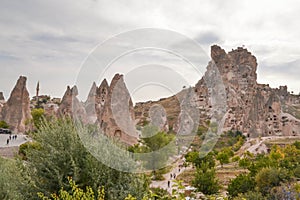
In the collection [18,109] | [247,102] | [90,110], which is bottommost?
[90,110]

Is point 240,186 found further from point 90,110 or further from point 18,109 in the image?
point 18,109

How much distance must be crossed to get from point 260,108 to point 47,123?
5301 cm

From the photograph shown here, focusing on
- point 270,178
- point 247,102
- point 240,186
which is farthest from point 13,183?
point 247,102

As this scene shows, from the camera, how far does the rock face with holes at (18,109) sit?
46.1 meters

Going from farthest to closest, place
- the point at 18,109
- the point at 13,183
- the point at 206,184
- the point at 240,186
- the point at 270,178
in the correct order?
the point at 18,109, the point at 206,184, the point at 240,186, the point at 270,178, the point at 13,183

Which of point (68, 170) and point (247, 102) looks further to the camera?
point (247, 102)

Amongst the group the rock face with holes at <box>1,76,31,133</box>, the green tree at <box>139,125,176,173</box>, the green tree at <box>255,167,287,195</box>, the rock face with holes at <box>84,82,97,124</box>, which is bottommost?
the green tree at <box>255,167,287,195</box>

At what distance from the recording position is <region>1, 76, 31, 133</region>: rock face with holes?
46094mm

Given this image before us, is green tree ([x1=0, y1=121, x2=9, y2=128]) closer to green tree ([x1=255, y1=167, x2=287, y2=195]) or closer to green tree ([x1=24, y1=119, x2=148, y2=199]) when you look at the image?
green tree ([x1=255, y1=167, x2=287, y2=195])

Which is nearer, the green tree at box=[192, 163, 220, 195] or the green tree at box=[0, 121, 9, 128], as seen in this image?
the green tree at box=[192, 163, 220, 195]

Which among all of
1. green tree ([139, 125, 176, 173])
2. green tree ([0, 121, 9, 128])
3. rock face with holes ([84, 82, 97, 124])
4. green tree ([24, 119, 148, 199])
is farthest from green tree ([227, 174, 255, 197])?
green tree ([0, 121, 9, 128])

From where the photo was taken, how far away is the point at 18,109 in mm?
46781

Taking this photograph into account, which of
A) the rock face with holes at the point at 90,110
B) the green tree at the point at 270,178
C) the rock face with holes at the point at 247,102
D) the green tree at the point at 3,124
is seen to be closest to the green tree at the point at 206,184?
the green tree at the point at 270,178

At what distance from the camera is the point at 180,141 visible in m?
9.63
